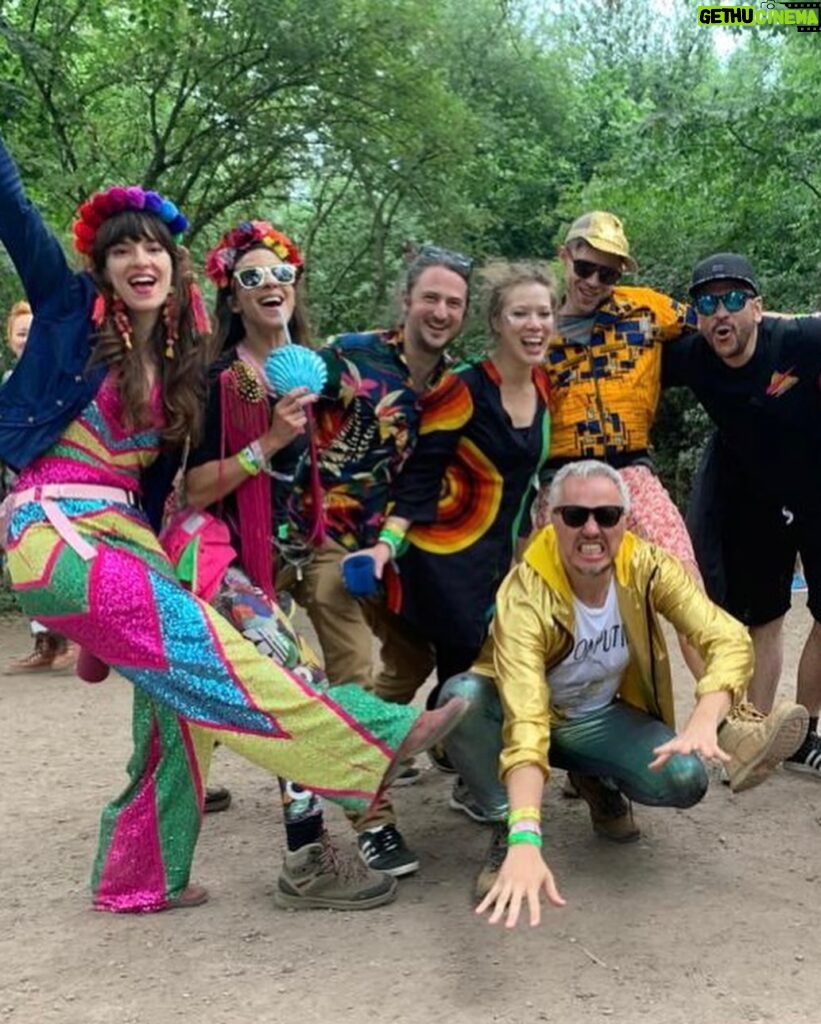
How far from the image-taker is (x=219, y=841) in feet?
13.3

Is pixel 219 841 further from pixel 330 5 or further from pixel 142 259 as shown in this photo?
pixel 330 5

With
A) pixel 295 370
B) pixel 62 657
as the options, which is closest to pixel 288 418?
pixel 295 370

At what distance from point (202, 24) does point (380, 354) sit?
7.19 metres

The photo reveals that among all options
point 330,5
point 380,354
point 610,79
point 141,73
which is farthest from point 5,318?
point 610,79

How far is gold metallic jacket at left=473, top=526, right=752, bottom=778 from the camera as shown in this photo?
3.17m

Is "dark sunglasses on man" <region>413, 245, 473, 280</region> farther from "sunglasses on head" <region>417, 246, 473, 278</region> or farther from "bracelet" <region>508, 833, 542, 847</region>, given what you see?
"bracelet" <region>508, 833, 542, 847</region>

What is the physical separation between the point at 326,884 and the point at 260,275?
5.75 ft

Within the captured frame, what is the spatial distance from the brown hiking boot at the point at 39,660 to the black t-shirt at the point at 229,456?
12.7 feet

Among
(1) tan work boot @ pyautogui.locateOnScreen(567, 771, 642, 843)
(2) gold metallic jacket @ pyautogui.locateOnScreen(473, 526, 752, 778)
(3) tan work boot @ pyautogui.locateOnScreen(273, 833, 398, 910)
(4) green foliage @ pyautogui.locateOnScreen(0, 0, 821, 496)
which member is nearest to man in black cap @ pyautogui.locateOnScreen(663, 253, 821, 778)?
(2) gold metallic jacket @ pyautogui.locateOnScreen(473, 526, 752, 778)

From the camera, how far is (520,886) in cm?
259

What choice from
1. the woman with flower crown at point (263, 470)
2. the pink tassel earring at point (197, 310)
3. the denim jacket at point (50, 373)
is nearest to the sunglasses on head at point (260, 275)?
the woman with flower crown at point (263, 470)

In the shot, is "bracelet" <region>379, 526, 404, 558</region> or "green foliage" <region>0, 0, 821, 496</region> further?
"green foliage" <region>0, 0, 821, 496</region>

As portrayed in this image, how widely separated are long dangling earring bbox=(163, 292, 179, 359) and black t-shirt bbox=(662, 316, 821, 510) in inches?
69.0

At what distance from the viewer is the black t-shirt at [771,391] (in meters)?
4.11
